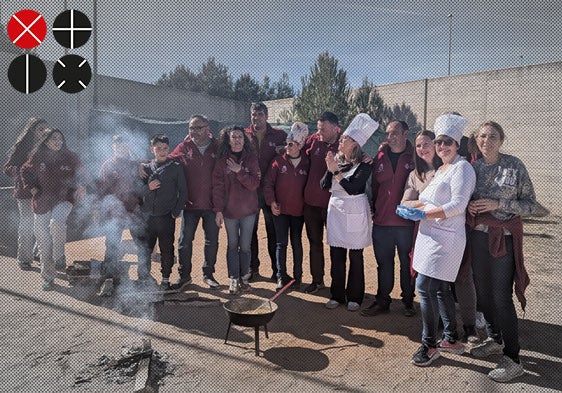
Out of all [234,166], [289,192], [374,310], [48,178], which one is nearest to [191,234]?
[234,166]

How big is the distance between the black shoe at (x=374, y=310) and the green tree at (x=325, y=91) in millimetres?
16665

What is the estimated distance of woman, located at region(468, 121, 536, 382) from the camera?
325cm

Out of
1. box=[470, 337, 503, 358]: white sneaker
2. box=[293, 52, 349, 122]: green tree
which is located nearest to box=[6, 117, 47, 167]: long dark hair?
box=[470, 337, 503, 358]: white sneaker

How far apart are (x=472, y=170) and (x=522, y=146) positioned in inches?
484

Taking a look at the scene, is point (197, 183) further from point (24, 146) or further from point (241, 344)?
point (24, 146)

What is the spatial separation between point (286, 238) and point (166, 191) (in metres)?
1.65

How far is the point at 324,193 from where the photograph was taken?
4965 mm

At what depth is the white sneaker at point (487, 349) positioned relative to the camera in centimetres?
367

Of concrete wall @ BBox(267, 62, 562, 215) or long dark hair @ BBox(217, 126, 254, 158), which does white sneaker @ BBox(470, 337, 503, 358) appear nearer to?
long dark hair @ BBox(217, 126, 254, 158)

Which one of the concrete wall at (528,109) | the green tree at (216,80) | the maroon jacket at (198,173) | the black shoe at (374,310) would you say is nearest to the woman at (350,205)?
the black shoe at (374,310)

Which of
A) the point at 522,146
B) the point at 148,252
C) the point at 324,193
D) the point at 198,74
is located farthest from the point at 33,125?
the point at 198,74

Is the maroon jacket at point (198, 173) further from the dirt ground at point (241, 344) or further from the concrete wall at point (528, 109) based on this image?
the concrete wall at point (528, 109)

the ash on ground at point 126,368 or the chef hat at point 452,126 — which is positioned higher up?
the chef hat at point 452,126

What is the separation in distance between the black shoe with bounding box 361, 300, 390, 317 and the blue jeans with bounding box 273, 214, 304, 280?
3.62 feet
